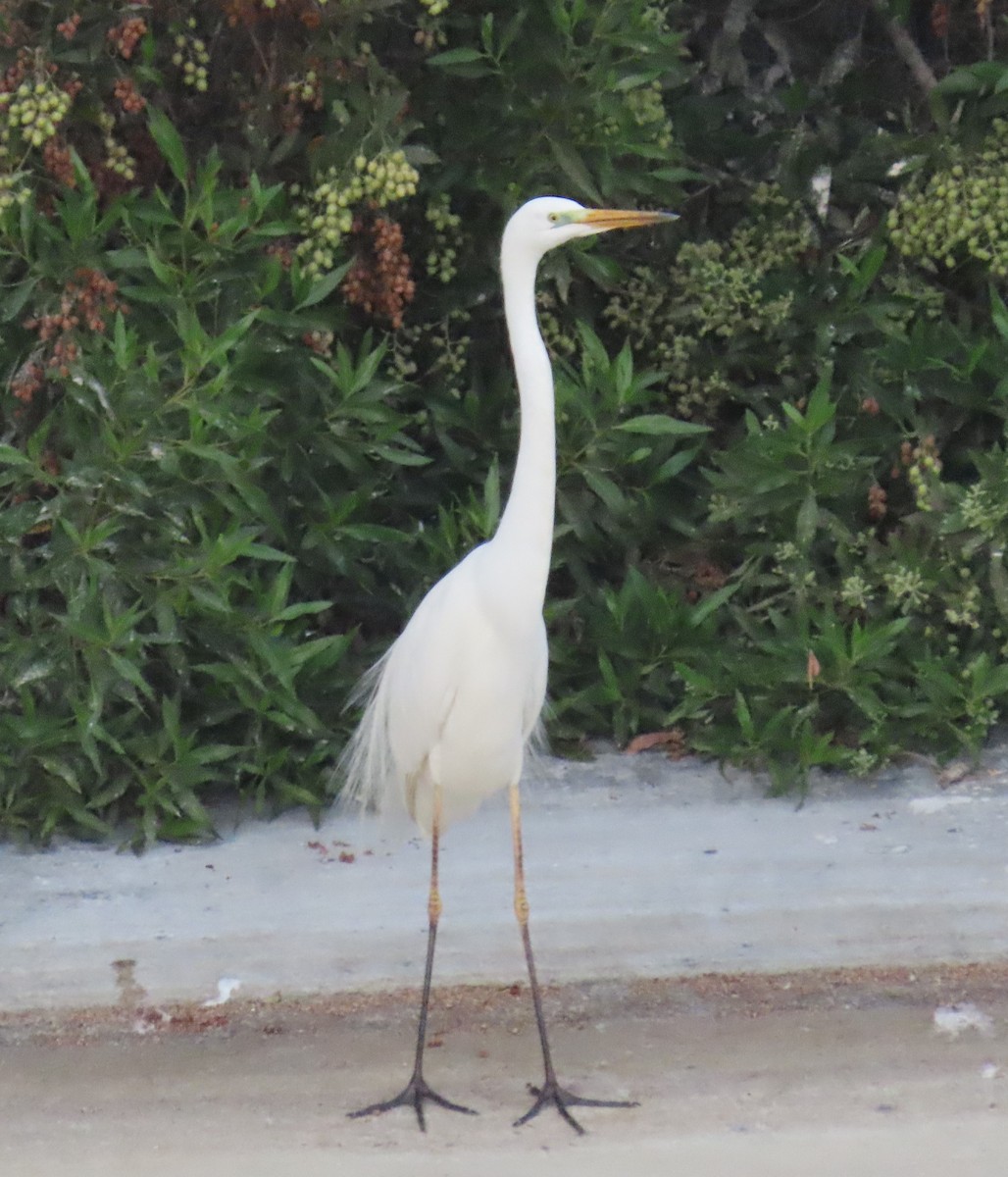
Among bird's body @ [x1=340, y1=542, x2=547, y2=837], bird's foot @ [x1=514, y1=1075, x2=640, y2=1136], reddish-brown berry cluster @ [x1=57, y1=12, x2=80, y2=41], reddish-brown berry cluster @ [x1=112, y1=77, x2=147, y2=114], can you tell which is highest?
reddish-brown berry cluster @ [x1=57, y1=12, x2=80, y2=41]

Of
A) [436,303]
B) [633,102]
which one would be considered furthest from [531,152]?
[436,303]

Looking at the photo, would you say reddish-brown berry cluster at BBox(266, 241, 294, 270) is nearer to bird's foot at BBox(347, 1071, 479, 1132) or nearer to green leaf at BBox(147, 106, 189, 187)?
green leaf at BBox(147, 106, 189, 187)

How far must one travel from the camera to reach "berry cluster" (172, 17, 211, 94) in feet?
13.5

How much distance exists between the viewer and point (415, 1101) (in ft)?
10.2

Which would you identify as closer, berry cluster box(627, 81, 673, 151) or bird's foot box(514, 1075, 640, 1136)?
bird's foot box(514, 1075, 640, 1136)

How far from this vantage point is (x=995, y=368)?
4.70 metres

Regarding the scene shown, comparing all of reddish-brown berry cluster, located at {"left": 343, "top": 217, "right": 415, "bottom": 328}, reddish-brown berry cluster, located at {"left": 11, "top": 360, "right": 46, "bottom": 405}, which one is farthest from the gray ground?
reddish-brown berry cluster, located at {"left": 343, "top": 217, "right": 415, "bottom": 328}

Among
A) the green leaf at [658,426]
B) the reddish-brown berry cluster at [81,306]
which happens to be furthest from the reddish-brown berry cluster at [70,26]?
the green leaf at [658,426]

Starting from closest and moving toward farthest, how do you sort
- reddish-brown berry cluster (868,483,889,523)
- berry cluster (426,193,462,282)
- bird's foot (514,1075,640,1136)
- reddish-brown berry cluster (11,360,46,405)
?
→ bird's foot (514,1075,640,1136) < reddish-brown berry cluster (11,360,46,405) < berry cluster (426,193,462,282) < reddish-brown berry cluster (868,483,889,523)

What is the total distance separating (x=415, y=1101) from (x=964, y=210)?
2.91 meters

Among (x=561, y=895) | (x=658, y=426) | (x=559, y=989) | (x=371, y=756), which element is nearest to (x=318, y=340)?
(x=658, y=426)

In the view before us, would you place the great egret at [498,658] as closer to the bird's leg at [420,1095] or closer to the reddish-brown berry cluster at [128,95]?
the bird's leg at [420,1095]

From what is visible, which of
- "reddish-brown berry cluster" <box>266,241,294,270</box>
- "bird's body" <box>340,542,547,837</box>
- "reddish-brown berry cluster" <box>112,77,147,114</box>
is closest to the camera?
"bird's body" <box>340,542,547,837</box>

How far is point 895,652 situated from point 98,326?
240cm
